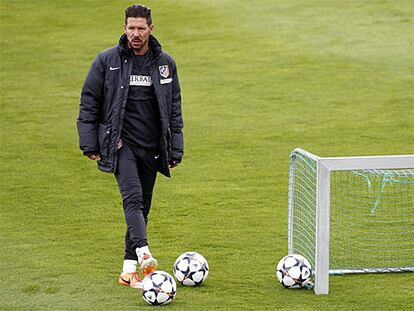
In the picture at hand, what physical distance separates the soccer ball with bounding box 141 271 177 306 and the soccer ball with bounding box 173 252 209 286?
1.51 ft

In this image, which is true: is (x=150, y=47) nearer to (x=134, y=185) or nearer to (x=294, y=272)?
(x=134, y=185)

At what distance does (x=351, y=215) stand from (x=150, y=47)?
11.5 ft

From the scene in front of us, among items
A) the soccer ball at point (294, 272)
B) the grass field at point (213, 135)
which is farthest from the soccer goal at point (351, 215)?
the grass field at point (213, 135)

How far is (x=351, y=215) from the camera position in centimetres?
1159

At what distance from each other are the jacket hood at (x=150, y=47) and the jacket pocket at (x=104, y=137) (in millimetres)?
607

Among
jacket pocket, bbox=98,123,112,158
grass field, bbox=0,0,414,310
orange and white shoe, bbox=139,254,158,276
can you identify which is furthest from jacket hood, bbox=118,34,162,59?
grass field, bbox=0,0,414,310

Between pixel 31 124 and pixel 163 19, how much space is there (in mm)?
5960

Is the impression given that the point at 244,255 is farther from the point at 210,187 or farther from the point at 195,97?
the point at 195,97

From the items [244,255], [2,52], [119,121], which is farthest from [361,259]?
[2,52]

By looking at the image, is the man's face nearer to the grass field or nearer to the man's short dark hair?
the man's short dark hair

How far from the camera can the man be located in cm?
892

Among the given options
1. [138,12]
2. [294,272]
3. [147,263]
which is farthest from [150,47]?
[294,272]

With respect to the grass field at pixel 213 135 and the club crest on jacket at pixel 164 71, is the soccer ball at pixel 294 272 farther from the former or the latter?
the club crest on jacket at pixel 164 71

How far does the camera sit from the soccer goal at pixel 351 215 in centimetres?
890
